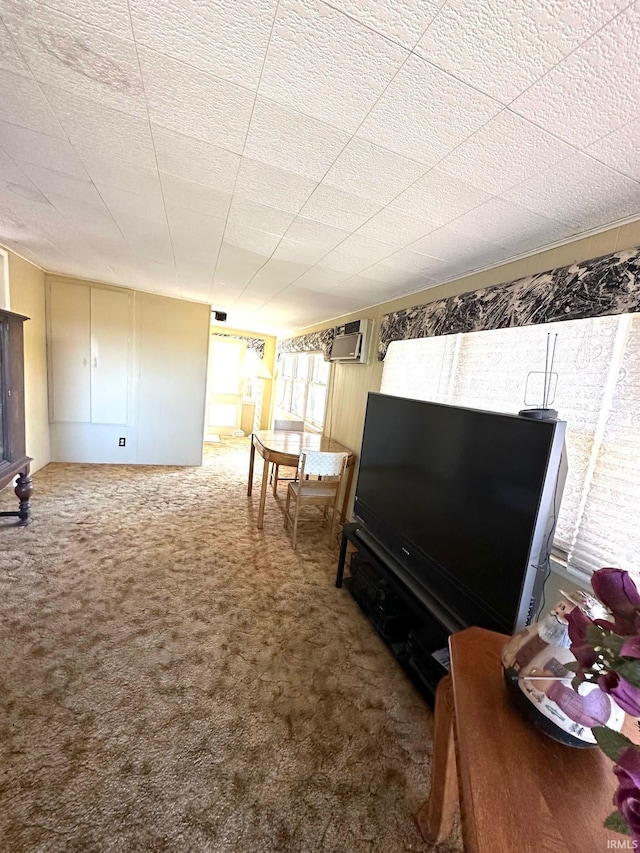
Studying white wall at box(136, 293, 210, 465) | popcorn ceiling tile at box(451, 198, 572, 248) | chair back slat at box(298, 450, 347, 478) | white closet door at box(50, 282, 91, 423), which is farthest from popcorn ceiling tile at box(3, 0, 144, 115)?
white closet door at box(50, 282, 91, 423)

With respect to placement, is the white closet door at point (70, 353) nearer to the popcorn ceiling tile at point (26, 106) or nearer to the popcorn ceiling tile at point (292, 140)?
the popcorn ceiling tile at point (26, 106)

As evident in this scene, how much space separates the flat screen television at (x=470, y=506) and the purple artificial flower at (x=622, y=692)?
0.69 metres

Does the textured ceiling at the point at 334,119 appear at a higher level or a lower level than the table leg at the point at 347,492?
higher

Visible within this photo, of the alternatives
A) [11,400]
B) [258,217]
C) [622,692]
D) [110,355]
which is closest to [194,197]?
[258,217]

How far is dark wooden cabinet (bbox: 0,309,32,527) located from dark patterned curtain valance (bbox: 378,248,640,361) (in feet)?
9.43

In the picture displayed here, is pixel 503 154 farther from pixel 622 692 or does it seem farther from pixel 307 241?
pixel 622 692

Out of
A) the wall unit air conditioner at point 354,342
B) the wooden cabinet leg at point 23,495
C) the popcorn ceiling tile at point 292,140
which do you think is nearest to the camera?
the popcorn ceiling tile at point 292,140

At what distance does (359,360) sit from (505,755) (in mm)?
2886

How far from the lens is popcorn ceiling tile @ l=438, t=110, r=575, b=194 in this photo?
0.93 metres

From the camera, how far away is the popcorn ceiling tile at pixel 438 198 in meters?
1.21

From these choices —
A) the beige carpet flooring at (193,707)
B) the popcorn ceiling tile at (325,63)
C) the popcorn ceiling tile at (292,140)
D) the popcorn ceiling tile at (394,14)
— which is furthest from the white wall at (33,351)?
the popcorn ceiling tile at (394,14)

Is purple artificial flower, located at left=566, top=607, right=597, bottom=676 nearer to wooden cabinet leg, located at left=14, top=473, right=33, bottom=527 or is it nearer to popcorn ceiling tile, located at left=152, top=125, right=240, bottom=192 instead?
popcorn ceiling tile, located at left=152, top=125, right=240, bottom=192

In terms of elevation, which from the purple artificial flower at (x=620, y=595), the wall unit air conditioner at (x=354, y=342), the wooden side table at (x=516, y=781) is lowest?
the wooden side table at (x=516, y=781)

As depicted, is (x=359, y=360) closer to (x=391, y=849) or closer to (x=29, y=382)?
(x=391, y=849)
